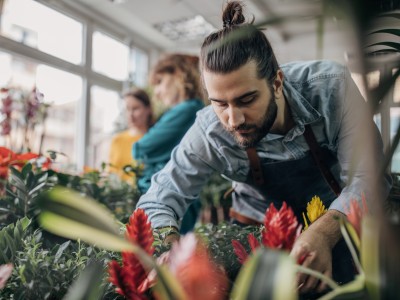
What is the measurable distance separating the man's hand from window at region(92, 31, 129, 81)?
14.4 feet

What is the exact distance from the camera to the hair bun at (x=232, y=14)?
3.43ft

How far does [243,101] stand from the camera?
97 cm

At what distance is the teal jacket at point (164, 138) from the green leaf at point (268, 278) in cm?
162

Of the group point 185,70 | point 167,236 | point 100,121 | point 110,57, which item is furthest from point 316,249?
point 110,57

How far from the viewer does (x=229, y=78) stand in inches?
38.1

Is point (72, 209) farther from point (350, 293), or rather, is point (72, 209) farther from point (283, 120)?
point (283, 120)

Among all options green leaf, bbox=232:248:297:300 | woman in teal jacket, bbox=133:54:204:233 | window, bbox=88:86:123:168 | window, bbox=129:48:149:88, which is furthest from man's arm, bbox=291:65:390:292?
window, bbox=129:48:149:88

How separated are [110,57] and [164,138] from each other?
3.46 metres

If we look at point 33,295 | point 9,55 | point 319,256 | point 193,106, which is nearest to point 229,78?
point 319,256

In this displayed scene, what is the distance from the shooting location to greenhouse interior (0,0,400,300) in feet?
1.15

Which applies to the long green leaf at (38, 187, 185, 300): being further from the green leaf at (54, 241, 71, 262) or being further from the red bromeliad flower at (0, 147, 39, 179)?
the red bromeliad flower at (0, 147, 39, 179)

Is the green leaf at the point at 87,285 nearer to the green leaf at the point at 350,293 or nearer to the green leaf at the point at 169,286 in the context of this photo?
the green leaf at the point at 169,286

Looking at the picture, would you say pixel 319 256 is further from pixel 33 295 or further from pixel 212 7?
pixel 212 7

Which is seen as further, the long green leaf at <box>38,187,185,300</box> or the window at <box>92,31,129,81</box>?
the window at <box>92,31,129,81</box>
